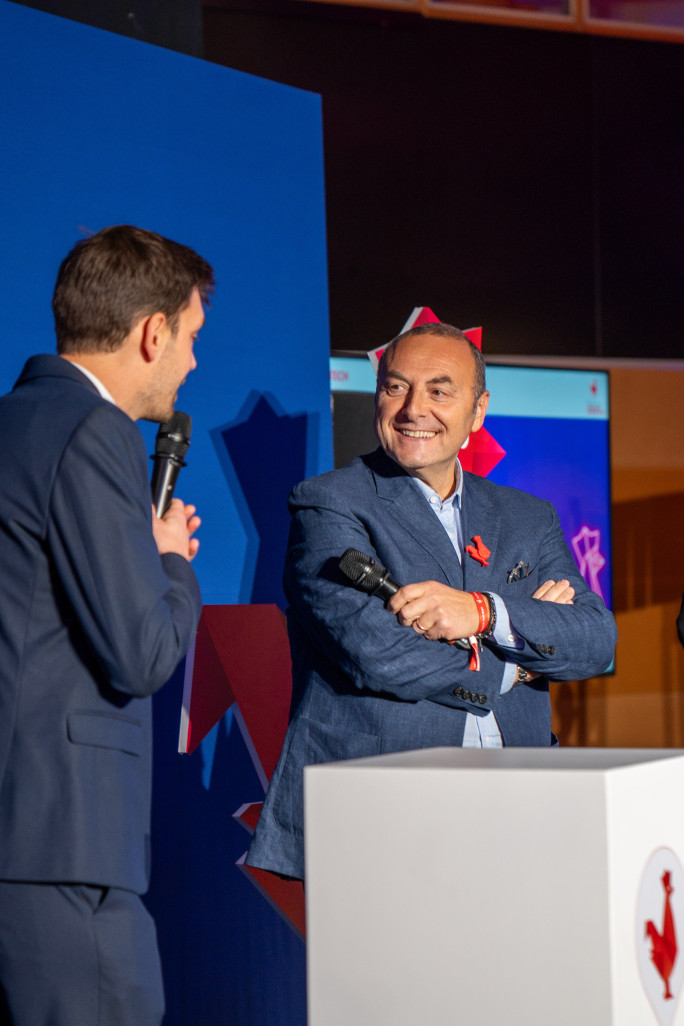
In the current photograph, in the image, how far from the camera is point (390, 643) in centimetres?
211

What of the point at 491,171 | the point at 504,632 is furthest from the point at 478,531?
the point at 491,171

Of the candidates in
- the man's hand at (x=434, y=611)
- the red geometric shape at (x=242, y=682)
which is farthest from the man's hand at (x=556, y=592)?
the red geometric shape at (x=242, y=682)

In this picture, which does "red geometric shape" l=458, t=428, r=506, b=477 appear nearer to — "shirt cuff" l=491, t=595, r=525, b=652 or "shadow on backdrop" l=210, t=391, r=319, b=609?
"shadow on backdrop" l=210, t=391, r=319, b=609

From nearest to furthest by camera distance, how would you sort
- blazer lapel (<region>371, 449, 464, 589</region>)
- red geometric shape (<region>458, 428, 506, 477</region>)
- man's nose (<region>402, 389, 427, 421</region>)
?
blazer lapel (<region>371, 449, 464, 589</region>), man's nose (<region>402, 389, 427, 421</region>), red geometric shape (<region>458, 428, 506, 477</region>)

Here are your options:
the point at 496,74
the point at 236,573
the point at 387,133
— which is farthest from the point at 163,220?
the point at 496,74

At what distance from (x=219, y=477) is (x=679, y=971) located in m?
1.95

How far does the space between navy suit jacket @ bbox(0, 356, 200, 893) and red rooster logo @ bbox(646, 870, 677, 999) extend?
2.28ft

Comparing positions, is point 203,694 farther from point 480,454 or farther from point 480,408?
point 480,454

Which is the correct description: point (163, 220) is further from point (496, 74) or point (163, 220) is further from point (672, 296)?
point (672, 296)

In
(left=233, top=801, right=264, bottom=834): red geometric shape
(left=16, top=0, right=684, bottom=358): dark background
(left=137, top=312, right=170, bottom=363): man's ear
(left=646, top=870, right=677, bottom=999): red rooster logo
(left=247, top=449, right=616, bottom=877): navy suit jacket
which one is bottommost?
(left=233, top=801, right=264, bottom=834): red geometric shape

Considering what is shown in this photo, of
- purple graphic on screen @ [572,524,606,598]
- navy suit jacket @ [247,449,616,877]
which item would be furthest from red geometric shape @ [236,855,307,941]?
purple graphic on screen @ [572,524,606,598]

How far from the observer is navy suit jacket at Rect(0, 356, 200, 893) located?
1.44m

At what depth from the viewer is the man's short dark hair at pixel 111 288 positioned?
5.40 ft

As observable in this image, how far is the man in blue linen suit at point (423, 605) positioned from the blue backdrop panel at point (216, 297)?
23.4 inches
